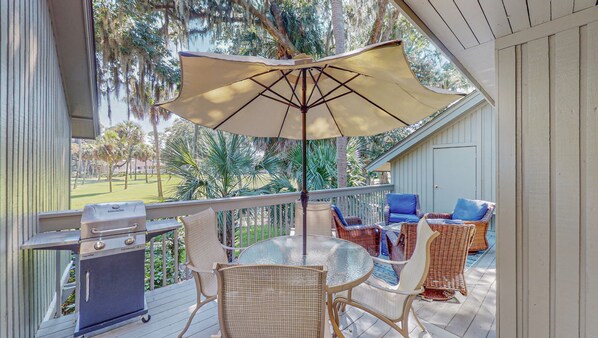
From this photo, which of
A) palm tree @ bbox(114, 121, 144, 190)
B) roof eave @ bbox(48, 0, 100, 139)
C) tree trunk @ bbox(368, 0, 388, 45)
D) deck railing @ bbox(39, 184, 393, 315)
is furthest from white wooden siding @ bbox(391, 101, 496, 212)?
palm tree @ bbox(114, 121, 144, 190)

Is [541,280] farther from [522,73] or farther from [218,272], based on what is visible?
[218,272]

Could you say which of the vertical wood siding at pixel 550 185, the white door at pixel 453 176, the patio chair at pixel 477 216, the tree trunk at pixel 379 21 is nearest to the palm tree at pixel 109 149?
the tree trunk at pixel 379 21

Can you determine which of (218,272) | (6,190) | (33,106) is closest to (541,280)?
(218,272)

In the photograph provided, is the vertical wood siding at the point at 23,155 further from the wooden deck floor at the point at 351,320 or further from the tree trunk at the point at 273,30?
the tree trunk at the point at 273,30

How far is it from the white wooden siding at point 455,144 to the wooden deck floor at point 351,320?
3592 millimetres

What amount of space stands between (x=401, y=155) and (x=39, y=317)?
24.8 feet

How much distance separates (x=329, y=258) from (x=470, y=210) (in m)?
4.38

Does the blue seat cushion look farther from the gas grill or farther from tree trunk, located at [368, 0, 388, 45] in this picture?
tree trunk, located at [368, 0, 388, 45]

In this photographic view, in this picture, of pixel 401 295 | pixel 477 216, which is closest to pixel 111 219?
pixel 401 295

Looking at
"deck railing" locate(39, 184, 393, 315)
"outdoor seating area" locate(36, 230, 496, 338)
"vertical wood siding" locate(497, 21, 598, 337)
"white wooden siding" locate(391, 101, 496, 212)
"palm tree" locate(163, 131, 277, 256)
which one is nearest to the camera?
"vertical wood siding" locate(497, 21, 598, 337)

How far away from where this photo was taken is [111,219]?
226cm

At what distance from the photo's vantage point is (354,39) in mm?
9312

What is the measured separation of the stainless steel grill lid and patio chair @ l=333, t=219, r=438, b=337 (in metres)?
1.89

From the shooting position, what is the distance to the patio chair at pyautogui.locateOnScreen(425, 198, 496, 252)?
15.1 feet
